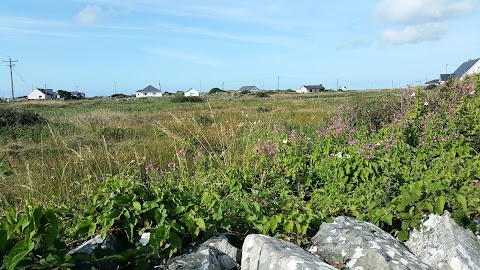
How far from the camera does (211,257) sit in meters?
2.71

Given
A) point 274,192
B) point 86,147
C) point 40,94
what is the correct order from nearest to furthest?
point 274,192 → point 86,147 → point 40,94

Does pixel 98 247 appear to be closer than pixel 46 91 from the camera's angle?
Yes

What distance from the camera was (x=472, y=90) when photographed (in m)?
6.50

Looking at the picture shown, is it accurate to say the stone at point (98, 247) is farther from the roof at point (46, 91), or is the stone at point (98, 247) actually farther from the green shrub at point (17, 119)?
the roof at point (46, 91)

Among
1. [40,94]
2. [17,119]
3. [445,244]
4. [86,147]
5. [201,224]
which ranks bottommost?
[445,244]

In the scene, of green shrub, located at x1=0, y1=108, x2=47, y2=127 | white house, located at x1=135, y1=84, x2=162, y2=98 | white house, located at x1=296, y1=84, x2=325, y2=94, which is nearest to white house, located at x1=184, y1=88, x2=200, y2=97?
white house, located at x1=135, y1=84, x2=162, y2=98

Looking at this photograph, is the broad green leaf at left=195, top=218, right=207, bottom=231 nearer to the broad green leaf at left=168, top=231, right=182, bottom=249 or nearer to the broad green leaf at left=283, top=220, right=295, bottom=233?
the broad green leaf at left=168, top=231, right=182, bottom=249

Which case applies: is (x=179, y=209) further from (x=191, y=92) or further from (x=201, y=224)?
(x=191, y=92)

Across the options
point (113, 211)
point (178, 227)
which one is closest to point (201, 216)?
point (178, 227)

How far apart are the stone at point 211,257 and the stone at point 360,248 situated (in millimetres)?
610

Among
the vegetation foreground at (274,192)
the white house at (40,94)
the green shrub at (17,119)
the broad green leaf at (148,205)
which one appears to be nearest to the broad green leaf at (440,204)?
the vegetation foreground at (274,192)

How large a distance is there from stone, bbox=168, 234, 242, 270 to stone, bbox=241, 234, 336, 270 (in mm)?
123

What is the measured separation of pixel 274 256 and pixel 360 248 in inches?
27.2

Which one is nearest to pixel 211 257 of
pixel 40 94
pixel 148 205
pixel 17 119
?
pixel 148 205
